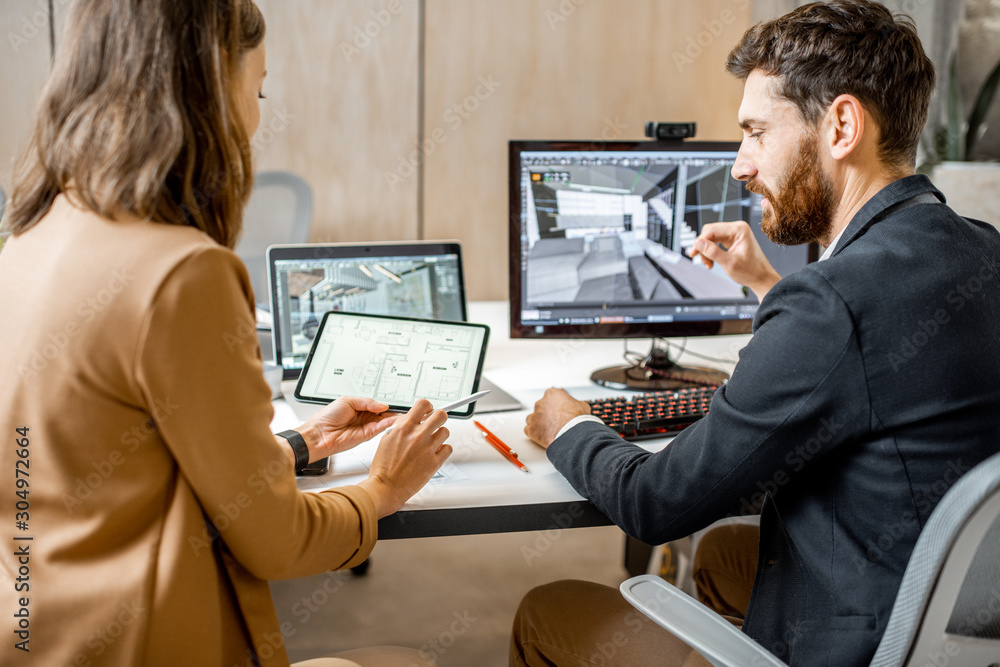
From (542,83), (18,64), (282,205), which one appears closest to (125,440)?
(282,205)

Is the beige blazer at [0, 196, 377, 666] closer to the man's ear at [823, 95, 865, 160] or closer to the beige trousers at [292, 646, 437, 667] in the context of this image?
the beige trousers at [292, 646, 437, 667]

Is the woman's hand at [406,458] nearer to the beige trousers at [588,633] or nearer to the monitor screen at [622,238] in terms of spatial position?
the beige trousers at [588,633]

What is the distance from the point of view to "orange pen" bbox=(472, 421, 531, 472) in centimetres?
127

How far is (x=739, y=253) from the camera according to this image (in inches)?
64.5

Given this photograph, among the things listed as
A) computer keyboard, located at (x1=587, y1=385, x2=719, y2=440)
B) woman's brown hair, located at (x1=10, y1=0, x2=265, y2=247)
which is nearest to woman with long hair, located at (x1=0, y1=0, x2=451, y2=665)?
woman's brown hair, located at (x1=10, y1=0, x2=265, y2=247)

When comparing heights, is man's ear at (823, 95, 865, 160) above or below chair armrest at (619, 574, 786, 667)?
above

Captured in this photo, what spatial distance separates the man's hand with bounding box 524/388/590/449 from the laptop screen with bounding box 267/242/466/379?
17.3 inches

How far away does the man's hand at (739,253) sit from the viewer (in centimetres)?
163

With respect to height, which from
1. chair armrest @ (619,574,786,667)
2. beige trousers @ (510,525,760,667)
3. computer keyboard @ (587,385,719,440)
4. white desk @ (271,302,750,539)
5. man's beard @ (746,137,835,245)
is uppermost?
man's beard @ (746,137,835,245)

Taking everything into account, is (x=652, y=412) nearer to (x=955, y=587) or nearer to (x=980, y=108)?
(x=955, y=587)

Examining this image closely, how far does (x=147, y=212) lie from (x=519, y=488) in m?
0.67

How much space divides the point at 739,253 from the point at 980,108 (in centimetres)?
174

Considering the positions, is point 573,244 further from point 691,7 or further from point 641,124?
point 691,7

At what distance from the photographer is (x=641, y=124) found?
2.67m
